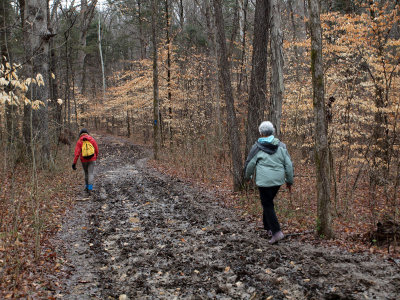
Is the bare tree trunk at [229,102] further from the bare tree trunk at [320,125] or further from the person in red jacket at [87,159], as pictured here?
the person in red jacket at [87,159]

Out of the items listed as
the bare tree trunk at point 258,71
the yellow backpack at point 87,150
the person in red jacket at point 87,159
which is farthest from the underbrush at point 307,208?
the yellow backpack at point 87,150

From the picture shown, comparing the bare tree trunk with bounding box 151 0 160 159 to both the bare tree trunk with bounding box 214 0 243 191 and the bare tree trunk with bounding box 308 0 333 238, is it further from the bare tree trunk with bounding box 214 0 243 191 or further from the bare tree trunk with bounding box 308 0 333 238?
the bare tree trunk with bounding box 308 0 333 238

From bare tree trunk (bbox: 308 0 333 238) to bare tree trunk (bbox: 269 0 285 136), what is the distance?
273cm

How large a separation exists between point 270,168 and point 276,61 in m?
3.84

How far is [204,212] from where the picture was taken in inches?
292

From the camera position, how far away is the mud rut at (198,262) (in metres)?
3.78

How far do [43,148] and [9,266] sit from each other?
8.30m

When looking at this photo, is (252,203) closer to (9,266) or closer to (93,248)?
(93,248)

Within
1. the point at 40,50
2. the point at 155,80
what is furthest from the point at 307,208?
the point at 155,80

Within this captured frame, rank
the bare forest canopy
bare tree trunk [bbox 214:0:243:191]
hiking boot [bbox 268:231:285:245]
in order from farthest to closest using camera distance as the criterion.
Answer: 1. bare tree trunk [bbox 214:0:243:191]
2. the bare forest canopy
3. hiking boot [bbox 268:231:285:245]

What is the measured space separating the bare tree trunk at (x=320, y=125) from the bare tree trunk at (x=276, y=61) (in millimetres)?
2733

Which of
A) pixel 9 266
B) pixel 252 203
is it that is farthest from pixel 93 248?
pixel 252 203

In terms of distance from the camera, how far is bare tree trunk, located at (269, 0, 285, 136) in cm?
782

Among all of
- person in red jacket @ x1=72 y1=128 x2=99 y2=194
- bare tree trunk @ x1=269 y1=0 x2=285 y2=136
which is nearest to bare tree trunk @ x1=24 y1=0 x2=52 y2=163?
person in red jacket @ x1=72 y1=128 x2=99 y2=194
